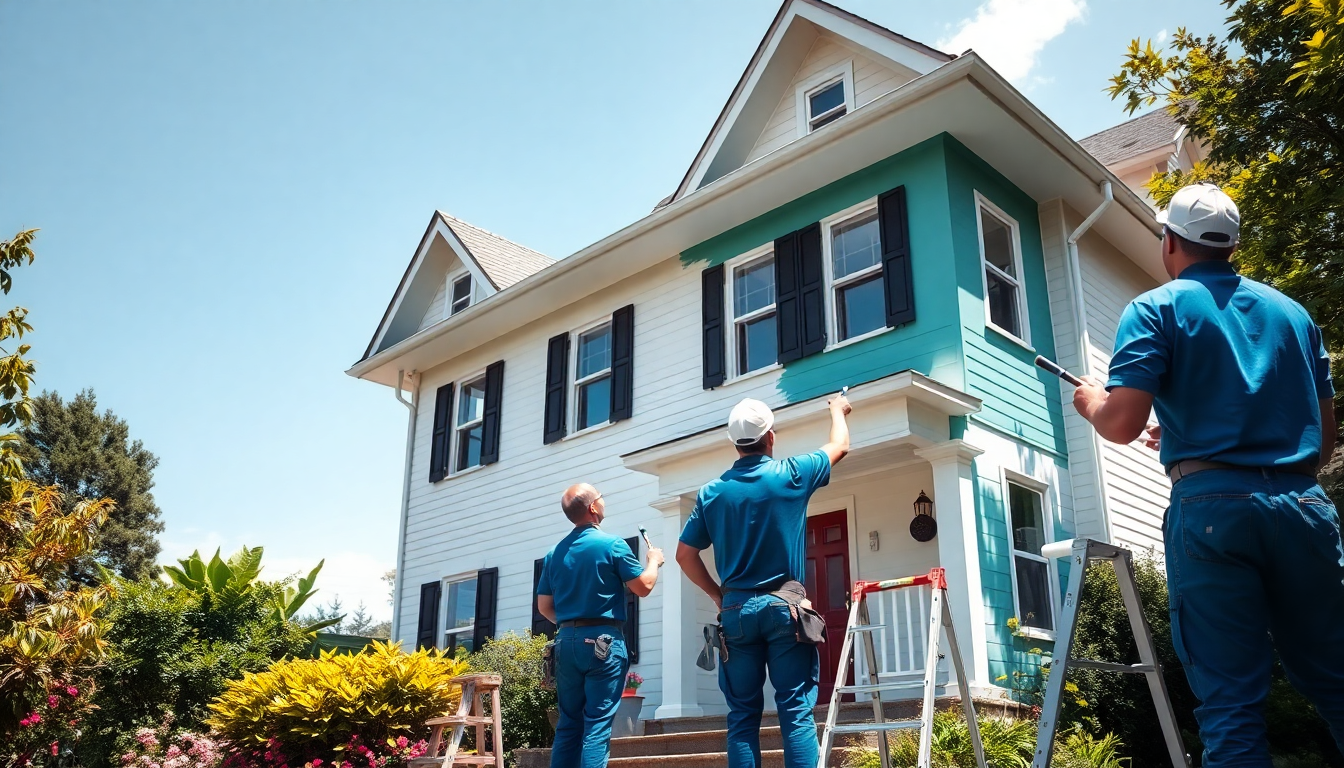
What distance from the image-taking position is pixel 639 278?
39.6ft

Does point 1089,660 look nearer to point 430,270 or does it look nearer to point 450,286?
point 450,286

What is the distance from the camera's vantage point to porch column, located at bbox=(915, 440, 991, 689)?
7.76 m

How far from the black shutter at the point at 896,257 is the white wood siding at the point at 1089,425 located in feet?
6.36

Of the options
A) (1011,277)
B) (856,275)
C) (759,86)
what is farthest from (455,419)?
(1011,277)

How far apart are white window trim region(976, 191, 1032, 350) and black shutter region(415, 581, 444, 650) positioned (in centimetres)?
808

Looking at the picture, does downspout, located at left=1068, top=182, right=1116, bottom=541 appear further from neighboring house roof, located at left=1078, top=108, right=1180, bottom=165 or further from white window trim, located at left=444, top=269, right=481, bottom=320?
white window trim, located at left=444, top=269, right=481, bottom=320

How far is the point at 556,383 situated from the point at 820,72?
484 centimetres

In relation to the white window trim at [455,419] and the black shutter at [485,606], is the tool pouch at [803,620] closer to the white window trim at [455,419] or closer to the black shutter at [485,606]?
the black shutter at [485,606]

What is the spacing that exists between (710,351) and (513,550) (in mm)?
3824

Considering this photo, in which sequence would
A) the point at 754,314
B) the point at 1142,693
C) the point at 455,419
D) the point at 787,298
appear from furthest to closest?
the point at 455,419 < the point at 754,314 < the point at 787,298 < the point at 1142,693

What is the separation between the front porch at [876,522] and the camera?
26.3 feet

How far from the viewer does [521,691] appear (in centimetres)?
941

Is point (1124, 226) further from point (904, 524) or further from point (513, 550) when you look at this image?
point (513, 550)

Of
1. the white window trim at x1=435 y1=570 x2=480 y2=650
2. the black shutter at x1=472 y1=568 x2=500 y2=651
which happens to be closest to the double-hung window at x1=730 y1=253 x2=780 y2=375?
the black shutter at x1=472 y1=568 x2=500 y2=651
